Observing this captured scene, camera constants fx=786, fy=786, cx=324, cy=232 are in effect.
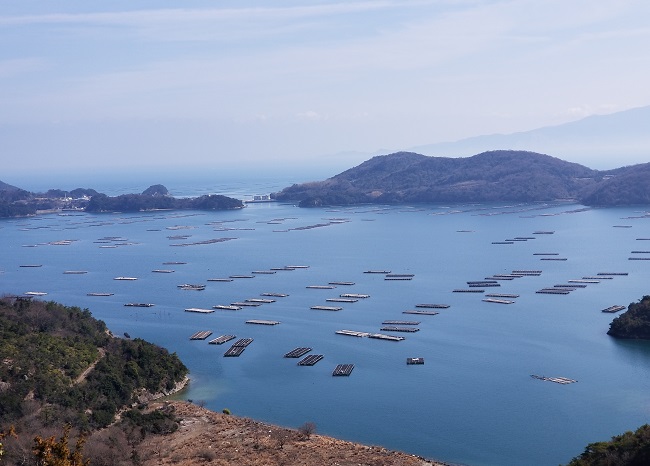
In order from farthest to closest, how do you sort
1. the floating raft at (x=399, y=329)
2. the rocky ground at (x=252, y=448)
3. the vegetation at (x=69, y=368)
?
the floating raft at (x=399, y=329) → the vegetation at (x=69, y=368) → the rocky ground at (x=252, y=448)

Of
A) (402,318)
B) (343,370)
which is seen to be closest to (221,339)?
(343,370)

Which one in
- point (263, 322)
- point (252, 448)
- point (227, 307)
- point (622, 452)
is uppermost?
point (622, 452)

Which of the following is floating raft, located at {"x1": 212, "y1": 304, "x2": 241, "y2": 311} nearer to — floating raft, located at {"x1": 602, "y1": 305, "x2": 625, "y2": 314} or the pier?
the pier

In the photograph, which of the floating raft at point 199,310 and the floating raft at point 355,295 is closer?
the floating raft at point 199,310

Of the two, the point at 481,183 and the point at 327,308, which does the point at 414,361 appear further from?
the point at 481,183

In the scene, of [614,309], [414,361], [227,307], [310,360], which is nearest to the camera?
[414,361]

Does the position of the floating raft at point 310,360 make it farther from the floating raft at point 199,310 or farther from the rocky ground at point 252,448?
the floating raft at point 199,310

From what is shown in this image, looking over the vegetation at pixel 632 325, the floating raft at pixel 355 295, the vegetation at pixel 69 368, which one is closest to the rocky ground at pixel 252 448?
the vegetation at pixel 69 368
